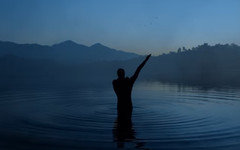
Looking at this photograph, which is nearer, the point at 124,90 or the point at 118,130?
the point at 118,130

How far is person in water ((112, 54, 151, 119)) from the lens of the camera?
15.6 meters

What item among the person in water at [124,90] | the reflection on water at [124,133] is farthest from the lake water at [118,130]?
the person in water at [124,90]

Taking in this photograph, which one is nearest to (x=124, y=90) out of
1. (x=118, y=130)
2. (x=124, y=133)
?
(x=118, y=130)

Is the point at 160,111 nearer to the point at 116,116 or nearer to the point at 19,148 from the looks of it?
the point at 116,116

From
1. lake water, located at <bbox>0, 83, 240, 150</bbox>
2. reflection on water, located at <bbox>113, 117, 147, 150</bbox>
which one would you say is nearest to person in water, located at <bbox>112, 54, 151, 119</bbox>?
lake water, located at <bbox>0, 83, 240, 150</bbox>

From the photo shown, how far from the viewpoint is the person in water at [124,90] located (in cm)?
1565

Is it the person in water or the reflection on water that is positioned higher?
the person in water

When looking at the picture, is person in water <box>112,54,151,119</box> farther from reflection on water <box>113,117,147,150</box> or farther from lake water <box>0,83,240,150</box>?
reflection on water <box>113,117,147,150</box>

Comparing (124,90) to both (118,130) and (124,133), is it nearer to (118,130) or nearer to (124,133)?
(118,130)

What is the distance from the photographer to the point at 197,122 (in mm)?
15156

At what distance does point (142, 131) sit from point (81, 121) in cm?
376

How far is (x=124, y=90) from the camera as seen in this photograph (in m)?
16.3

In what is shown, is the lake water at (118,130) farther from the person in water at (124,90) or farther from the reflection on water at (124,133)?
the person in water at (124,90)

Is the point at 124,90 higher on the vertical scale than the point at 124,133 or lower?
higher
